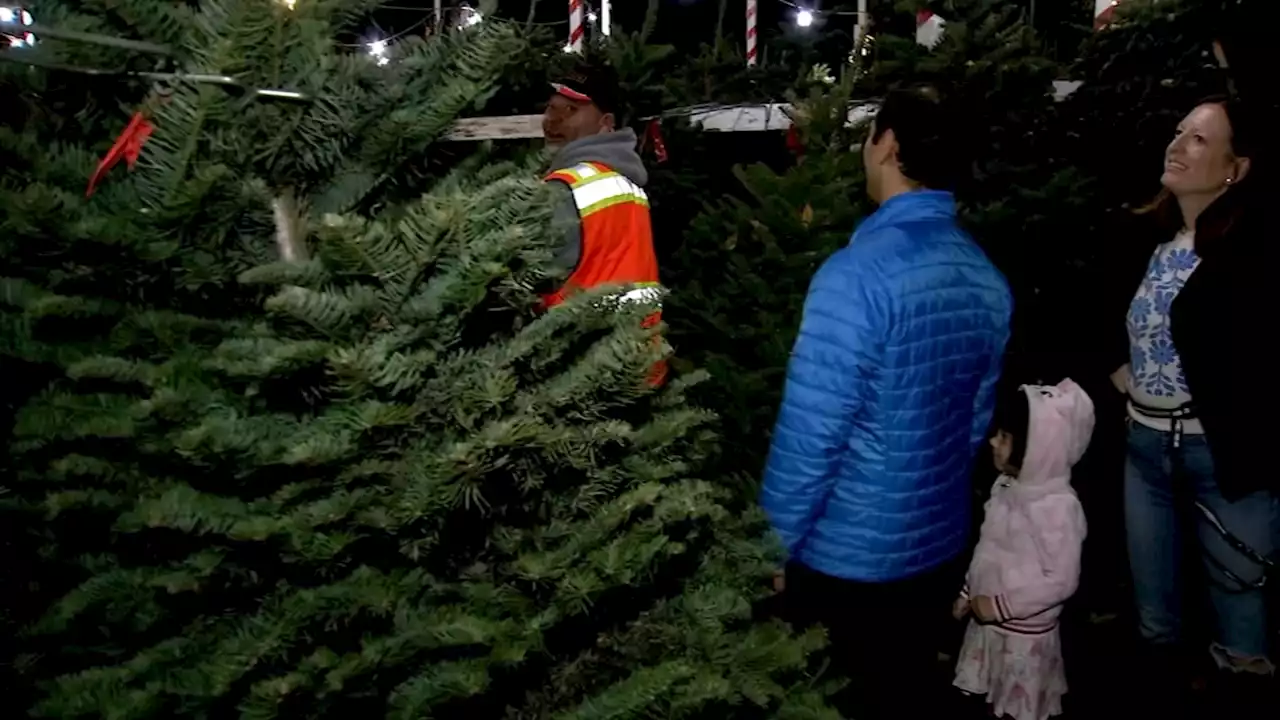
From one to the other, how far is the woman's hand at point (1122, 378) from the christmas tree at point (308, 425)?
2.69 m

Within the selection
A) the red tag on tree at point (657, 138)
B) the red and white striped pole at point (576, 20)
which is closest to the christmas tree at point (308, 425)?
the red tag on tree at point (657, 138)

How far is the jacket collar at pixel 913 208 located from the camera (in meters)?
2.48

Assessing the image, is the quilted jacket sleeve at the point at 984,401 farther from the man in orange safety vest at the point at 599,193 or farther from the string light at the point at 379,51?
the string light at the point at 379,51

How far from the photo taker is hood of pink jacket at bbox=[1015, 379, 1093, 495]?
10.9ft

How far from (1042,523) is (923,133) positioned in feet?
4.76

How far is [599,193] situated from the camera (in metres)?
3.51

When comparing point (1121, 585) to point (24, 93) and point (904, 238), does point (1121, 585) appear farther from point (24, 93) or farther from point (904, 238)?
point (24, 93)

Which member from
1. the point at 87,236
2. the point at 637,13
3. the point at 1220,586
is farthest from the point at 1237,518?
the point at 637,13

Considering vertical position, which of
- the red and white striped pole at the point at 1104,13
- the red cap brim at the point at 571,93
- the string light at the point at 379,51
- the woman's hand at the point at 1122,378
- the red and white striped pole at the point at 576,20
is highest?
the red and white striped pole at the point at 576,20

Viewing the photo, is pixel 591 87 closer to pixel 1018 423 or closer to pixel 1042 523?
pixel 1018 423

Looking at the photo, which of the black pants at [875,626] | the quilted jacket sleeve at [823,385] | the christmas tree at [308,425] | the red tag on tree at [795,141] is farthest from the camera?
the red tag on tree at [795,141]

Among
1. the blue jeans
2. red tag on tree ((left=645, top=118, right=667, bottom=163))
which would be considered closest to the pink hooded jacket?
the blue jeans

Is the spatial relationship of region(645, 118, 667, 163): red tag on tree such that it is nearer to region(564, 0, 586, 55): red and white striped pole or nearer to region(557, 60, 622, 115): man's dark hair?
region(557, 60, 622, 115): man's dark hair

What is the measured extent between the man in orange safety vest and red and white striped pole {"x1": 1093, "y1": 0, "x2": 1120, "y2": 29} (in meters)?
2.52
